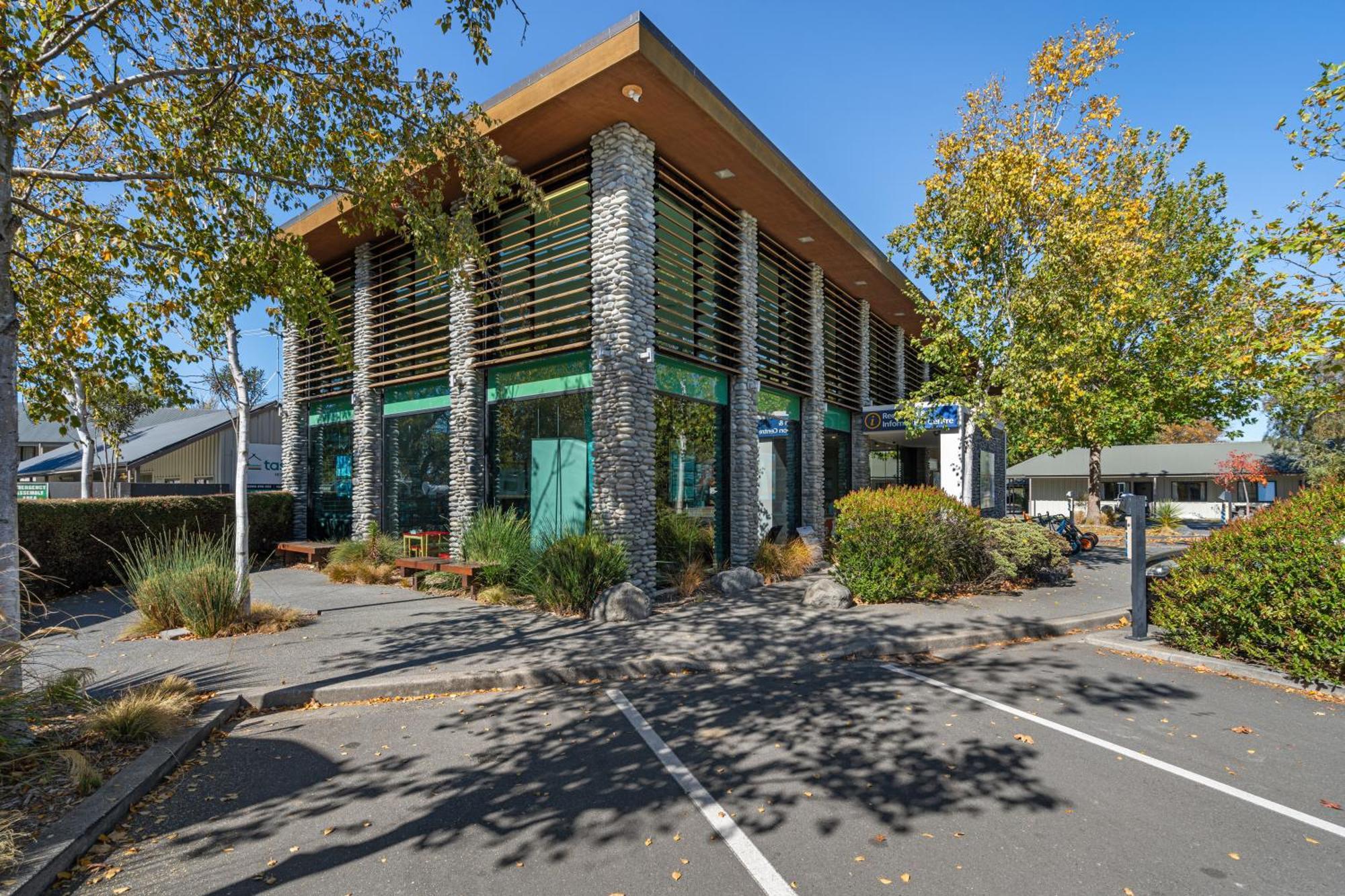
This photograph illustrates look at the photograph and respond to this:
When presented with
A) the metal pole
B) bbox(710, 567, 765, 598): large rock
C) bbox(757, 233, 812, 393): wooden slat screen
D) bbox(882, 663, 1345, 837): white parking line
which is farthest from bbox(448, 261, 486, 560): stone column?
the metal pole

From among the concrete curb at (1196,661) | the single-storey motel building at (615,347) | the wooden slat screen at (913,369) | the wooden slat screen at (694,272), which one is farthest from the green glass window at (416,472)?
the wooden slat screen at (913,369)

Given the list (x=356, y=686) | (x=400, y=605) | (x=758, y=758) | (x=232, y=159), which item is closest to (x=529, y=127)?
(x=232, y=159)

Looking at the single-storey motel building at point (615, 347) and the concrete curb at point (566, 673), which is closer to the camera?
the concrete curb at point (566, 673)

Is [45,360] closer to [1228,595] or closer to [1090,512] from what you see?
[1228,595]

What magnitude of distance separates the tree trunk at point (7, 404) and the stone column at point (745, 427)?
33.0 ft

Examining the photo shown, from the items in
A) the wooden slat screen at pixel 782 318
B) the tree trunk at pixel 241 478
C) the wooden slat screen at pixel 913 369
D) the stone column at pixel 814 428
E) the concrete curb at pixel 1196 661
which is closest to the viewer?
the concrete curb at pixel 1196 661

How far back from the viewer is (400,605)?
32.4ft

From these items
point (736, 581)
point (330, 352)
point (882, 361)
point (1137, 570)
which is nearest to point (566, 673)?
point (736, 581)

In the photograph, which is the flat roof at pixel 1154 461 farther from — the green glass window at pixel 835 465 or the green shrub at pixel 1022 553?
the green shrub at pixel 1022 553

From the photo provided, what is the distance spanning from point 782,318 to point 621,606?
9061mm

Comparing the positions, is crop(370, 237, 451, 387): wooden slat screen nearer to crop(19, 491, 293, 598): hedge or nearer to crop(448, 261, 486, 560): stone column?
crop(448, 261, 486, 560): stone column

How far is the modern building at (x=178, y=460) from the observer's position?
2530 cm

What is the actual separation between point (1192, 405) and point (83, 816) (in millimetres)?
30492

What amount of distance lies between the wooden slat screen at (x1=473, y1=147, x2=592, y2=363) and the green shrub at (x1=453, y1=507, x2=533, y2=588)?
3.04 metres
